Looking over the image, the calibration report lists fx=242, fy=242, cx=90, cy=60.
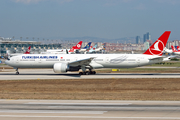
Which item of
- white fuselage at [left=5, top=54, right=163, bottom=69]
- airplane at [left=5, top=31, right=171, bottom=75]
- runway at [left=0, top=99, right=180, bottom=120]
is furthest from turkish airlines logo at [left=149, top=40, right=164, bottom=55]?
runway at [left=0, top=99, right=180, bottom=120]

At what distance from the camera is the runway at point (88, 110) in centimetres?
1404

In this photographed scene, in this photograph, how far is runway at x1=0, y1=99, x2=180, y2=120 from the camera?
14.0 meters

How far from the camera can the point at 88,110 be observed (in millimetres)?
15969

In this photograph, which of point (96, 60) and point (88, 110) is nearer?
point (88, 110)

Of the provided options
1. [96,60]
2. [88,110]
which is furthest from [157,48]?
[88,110]

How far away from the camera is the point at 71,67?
1594 inches

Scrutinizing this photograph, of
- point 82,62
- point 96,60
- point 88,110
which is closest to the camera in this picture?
point 88,110

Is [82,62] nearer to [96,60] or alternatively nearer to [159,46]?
[96,60]

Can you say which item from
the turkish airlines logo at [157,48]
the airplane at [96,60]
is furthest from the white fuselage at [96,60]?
the turkish airlines logo at [157,48]

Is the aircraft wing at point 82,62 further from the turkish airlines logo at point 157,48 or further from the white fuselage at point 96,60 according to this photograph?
the turkish airlines logo at point 157,48

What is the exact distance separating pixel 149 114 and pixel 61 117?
5.25 m

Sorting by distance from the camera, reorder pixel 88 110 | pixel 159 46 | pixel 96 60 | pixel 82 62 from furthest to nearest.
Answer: pixel 159 46
pixel 96 60
pixel 82 62
pixel 88 110

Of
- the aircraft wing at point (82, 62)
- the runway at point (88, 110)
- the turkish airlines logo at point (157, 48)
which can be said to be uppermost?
the turkish airlines logo at point (157, 48)

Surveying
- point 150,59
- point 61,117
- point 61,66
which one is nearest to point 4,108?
point 61,117
